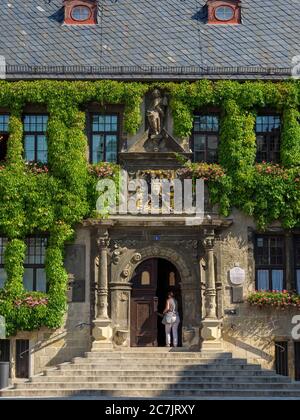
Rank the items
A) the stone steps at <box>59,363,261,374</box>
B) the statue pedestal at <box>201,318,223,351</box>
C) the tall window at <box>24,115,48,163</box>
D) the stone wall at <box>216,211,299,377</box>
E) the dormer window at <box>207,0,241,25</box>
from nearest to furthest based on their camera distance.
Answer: the stone steps at <box>59,363,261,374</box> < the statue pedestal at <box>201,318,223,351</box> < the stone wall at <box>216,211,299,377</box> < the tall window at <box>24,115,48,163</box> < the dormer window at <box>207,0,241,25</box>

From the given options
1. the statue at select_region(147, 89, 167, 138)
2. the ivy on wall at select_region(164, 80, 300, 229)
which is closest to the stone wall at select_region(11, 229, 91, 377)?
the ivy on wall at select_region(164, 80, 300, 229)

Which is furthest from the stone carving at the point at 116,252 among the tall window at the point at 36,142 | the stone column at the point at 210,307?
the tall window at the point at 36,142

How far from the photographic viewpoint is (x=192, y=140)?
106ft

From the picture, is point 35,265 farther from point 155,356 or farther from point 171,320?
point 155,356

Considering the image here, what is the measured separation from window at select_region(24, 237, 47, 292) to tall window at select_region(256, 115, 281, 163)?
22.6ft

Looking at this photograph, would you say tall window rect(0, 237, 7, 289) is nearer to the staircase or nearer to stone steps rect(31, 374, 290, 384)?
the staircase

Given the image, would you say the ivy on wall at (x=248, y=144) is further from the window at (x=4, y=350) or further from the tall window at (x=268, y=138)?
the window at (x=4, y=350)

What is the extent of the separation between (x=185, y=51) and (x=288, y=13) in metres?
3.88

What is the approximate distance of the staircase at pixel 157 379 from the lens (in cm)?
2761

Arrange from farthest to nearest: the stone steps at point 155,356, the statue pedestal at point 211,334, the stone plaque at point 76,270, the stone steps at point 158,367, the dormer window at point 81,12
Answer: the dormer window at point 81,12
the stone plaque at point 76,270
the statue pedestal at point 211,334
the stone steps at point 155,356
the stone steps at point 158,367

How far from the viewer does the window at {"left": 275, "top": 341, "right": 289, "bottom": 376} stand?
31344 mm

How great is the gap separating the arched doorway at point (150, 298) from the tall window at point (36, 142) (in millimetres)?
4396

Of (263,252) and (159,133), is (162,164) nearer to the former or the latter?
(159,133)

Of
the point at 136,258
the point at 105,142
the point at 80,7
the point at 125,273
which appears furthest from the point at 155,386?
Result: the point at 80,7
